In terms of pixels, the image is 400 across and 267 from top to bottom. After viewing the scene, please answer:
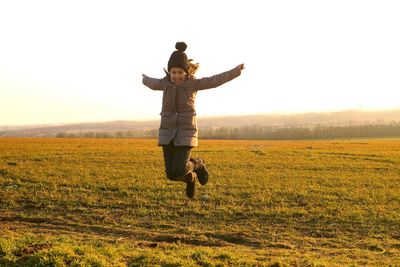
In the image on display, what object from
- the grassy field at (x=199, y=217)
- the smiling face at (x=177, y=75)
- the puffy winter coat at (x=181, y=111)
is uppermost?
the smiling face at (x=177, y=75)

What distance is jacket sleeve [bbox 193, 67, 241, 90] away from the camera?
9.25m

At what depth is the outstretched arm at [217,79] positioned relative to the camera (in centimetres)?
925

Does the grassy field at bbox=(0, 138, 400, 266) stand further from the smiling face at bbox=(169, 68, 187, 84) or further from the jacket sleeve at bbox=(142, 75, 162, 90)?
the smiling face at bbox=(169, 68, 187, 84)

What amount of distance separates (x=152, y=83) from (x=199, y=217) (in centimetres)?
1210

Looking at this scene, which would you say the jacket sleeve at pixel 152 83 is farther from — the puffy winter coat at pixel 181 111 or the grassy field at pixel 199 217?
the grassy field at pixel 199 217

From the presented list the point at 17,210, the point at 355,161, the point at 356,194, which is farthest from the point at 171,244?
the point at 355,161

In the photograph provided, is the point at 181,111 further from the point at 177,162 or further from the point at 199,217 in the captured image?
the point at 199,217

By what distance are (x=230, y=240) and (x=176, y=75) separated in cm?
953

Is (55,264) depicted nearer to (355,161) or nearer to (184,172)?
(184,172)

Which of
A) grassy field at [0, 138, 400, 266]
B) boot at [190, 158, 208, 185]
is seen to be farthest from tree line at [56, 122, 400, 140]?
boot at [190, 158, 208, 185]

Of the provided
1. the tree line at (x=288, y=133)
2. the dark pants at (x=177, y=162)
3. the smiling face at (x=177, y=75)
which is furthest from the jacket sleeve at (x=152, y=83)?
the tree line at (x=288, y=133)

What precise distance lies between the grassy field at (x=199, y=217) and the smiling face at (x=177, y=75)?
4948 millimetres

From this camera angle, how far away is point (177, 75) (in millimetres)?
9625

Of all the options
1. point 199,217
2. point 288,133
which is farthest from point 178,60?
point 288,133
